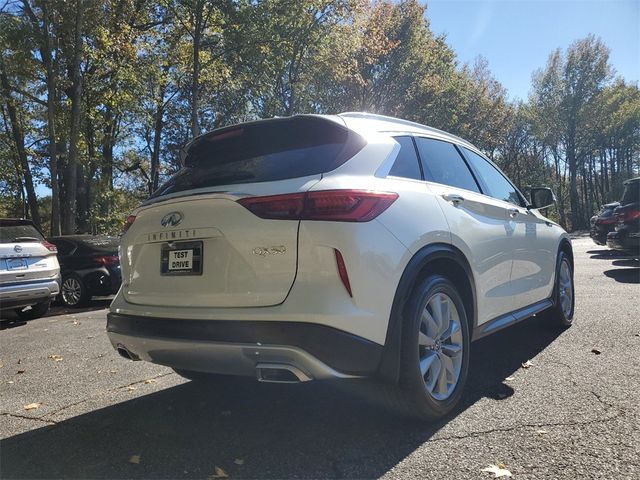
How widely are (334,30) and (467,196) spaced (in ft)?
49.7

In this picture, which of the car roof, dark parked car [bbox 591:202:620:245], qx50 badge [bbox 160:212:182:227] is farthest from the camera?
dark parked car [bbox 591:202:620:245]

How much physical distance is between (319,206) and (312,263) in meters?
0.30

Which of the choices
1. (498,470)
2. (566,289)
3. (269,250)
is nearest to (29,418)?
(269,250)

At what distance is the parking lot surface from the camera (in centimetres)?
262

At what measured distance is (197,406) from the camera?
3.61 meters

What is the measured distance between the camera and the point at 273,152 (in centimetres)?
305

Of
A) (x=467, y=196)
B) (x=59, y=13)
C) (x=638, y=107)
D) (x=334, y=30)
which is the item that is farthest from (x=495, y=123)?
(x=467, y=196)

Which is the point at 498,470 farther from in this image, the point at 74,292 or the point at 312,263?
the point at 74,292

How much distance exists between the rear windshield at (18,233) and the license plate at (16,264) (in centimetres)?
30

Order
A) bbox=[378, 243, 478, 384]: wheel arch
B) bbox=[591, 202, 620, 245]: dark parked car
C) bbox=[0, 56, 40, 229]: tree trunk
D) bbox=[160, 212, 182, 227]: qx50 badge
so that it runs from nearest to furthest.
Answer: bbox=[378, 243, 478, 384]: wheel arch
bbox=[160, 212, 182, 227]: qx50 badge
bbox=[591, 202, 620, 245]: dark parked car
bbox=[0, 56, 40, 229]: tree trunk

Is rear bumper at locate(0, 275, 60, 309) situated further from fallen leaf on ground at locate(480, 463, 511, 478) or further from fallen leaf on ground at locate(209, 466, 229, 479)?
fallen leaf on ground at locate(480, 463, 511, 478)

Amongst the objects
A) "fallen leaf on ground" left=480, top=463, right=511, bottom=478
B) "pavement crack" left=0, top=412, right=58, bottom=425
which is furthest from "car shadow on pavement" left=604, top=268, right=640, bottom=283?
"pavement crack" left=0, top=412, right=58, bottom=425

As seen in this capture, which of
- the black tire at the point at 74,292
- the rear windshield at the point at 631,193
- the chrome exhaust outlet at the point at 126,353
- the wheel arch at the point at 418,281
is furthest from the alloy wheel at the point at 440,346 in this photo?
the rear windshield at the point at 631,193

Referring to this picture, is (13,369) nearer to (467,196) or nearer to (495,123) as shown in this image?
(467,196)
